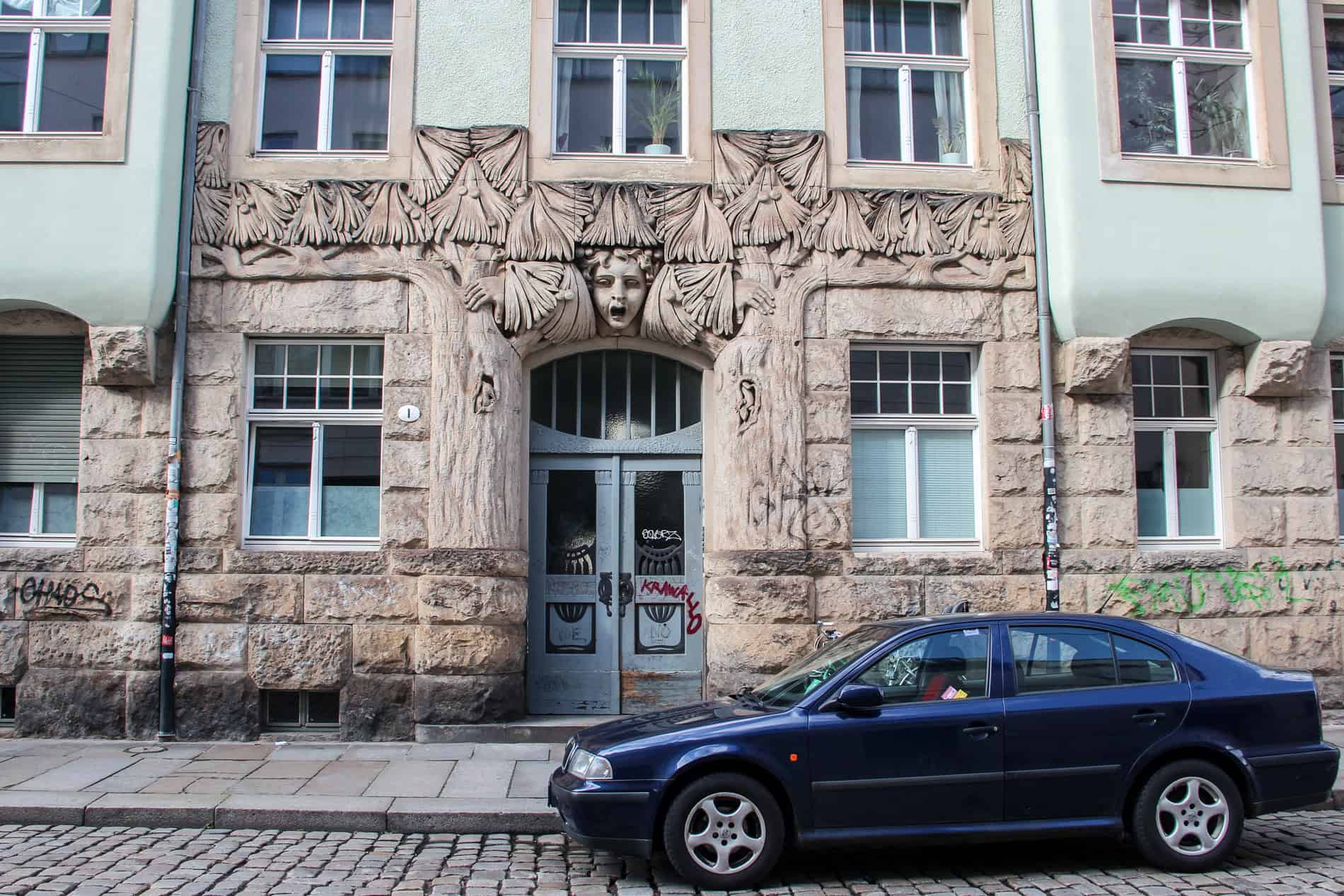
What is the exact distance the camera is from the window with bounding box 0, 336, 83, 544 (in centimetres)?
1040

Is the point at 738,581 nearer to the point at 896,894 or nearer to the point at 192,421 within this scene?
the point at 896,894

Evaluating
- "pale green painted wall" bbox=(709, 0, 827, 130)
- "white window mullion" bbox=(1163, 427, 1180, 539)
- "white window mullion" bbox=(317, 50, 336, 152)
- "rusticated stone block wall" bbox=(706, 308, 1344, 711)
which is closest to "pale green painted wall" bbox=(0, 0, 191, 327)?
"white window mullion" bbox=(317, 50, 336, 152)

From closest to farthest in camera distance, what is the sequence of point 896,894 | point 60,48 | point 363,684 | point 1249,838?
point 896,894
point 1249,838
point 363,684
point 60,48

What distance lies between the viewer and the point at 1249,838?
700cm

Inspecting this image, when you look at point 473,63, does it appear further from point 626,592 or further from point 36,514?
point 36,514

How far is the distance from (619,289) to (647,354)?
39.9 inches

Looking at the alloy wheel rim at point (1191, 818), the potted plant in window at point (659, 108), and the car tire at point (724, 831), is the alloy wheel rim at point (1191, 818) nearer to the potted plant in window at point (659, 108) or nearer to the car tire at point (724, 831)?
the car tire at point (724, 831)

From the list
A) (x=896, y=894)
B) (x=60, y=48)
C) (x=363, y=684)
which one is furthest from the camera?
(x=60, y=48)

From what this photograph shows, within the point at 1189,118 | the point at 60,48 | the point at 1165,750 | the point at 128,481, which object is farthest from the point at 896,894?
the point at 60,48

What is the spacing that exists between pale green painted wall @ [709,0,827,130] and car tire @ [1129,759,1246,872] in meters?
6.81

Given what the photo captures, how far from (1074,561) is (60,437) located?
947 cm

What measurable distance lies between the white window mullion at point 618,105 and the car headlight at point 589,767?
21.2 ft

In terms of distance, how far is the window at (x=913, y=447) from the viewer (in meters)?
10.7

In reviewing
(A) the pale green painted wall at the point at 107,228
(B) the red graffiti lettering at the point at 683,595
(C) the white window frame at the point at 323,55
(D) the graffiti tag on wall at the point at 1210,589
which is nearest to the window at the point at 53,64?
(A) the pale green painted wall at the point at 107,228
